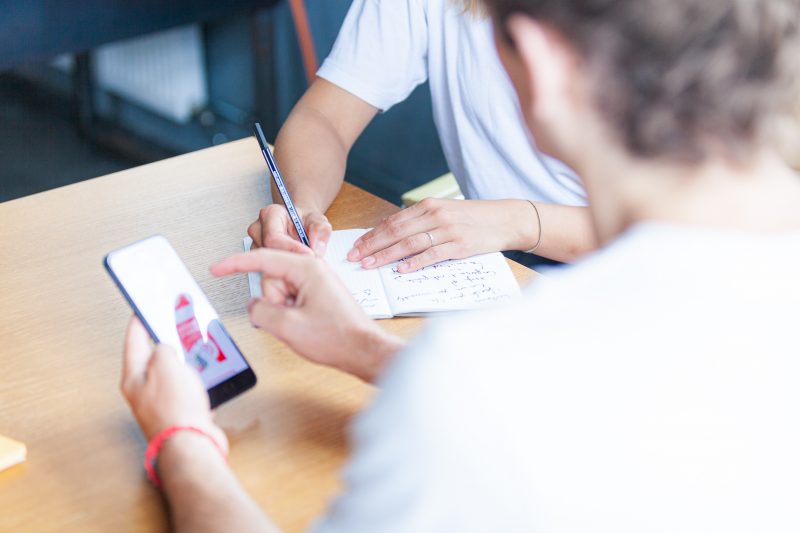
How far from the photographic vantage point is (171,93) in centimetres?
311

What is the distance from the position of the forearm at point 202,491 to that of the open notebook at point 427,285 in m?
0.32

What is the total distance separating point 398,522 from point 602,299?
17 centimetres

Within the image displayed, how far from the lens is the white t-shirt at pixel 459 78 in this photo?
4.98 feet

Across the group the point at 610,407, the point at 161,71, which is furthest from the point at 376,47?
the point at 161,71

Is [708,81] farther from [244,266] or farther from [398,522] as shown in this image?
[244,266]

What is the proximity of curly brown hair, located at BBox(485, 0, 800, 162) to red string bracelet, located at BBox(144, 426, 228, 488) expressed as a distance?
46cm

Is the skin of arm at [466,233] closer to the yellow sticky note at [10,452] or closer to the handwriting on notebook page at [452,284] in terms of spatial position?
the handwriting on notebook page at [452,284]

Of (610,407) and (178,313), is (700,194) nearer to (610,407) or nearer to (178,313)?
(610,407)

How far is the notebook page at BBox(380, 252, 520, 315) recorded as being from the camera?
108 cm

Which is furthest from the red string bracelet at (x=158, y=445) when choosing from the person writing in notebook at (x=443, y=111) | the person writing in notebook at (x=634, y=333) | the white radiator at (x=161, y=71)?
the white radiator at (x=161, y=71)

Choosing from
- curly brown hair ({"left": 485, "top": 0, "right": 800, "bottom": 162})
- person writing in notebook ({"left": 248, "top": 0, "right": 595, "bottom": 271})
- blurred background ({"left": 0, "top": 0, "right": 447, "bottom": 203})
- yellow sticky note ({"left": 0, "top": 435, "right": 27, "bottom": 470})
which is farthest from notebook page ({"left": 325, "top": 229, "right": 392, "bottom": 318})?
blurred background ({"left": 0, "top": 0, "right": 447, "bottom": 203})

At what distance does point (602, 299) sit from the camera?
1.70 ft

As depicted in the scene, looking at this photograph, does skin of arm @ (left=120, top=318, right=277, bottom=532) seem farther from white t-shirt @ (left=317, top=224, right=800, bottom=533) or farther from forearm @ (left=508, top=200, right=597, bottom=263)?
forearm @ (left=508, top=200, right=597, bottom=263)

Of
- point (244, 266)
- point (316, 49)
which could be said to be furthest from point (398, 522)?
point (316, 49)
